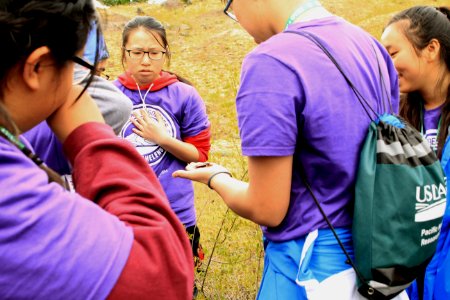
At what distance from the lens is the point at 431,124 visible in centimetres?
234

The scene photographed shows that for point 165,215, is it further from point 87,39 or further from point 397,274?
point 397,274

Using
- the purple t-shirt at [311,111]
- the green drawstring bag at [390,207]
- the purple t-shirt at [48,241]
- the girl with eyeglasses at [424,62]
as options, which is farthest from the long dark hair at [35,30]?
the girl with eyeglasses at [424,62]

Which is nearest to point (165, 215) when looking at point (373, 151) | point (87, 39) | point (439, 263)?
point (87, 39)

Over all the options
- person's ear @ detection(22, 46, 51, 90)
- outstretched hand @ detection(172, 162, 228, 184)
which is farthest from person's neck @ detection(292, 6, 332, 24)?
person's ear @ detection(22, 46, 51, 90)

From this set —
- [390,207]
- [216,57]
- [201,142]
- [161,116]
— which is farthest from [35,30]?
[216,57]

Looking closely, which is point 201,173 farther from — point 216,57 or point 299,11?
point 216,57

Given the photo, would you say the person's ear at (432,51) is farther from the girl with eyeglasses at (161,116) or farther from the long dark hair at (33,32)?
the long dark hair at (33,32)

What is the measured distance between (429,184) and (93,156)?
1022 mm

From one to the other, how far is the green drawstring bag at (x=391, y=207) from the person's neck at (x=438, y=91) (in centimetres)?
104

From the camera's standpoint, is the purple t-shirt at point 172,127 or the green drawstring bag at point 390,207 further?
the purple t-shirt at point 172,127

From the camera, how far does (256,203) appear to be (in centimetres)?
146

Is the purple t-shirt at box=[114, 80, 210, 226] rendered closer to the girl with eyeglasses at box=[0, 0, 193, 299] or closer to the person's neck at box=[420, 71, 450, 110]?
the person's neck at box=[420, 71, 450, 110]

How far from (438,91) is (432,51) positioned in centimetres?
20

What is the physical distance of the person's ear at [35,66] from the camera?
81cm
